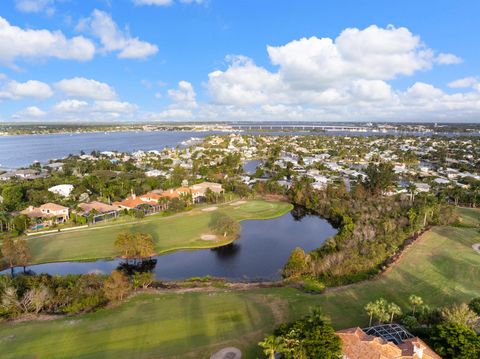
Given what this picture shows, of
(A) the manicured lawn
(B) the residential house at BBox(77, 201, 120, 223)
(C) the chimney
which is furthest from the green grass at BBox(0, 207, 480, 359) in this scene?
(B) the residential house at BBox(77, 201, 120, 223)

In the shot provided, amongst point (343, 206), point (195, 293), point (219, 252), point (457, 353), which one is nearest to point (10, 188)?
point (219, 252)

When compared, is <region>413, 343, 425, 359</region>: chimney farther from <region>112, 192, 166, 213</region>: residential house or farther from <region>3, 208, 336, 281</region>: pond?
<region>112, 192, 166, 213</region>: residential house

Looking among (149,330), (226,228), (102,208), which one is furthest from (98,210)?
(149,330)

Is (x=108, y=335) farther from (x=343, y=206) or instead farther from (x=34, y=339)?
(x=343, y=206)

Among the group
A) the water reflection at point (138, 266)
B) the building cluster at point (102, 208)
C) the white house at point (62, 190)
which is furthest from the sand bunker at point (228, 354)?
the white house at point (62, 190)

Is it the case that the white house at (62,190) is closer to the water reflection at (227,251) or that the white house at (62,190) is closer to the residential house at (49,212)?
the residential house at (49,212)
